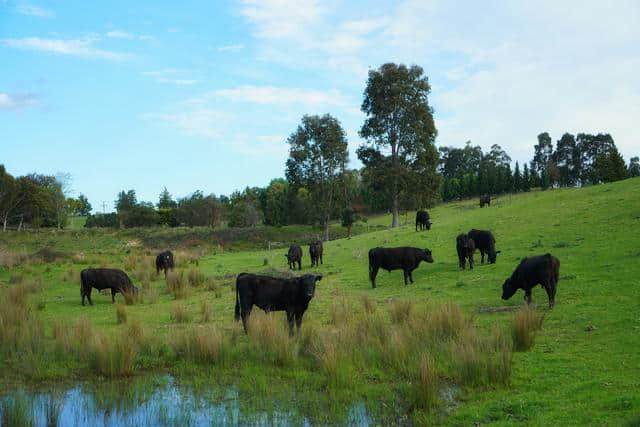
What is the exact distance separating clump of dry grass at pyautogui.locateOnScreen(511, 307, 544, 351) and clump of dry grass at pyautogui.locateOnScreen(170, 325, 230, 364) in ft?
19.0

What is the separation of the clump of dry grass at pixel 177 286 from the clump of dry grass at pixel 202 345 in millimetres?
8870

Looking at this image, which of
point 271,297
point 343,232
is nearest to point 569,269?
point 271,297

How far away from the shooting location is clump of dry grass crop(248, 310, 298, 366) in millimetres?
10672

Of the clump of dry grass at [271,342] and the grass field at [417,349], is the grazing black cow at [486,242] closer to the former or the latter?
the grass field at [417,349]

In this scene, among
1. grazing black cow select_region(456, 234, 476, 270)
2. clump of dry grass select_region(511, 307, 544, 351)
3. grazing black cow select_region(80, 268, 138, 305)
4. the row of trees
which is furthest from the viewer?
the row of trees

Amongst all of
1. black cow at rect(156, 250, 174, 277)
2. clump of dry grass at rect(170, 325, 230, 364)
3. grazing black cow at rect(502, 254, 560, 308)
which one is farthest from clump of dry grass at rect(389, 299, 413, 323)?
black cow at rect(156, 250, 174, 277)

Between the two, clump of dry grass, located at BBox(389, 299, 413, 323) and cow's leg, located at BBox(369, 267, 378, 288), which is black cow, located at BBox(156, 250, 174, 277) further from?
clump of dry grass, located at BBox(389, 299, 413, 323)

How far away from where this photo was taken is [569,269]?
684 inches

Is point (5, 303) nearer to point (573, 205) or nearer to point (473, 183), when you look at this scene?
point (573, 205)

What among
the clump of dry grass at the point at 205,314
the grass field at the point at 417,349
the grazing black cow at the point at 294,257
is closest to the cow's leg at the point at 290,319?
the grass field at the point at 417,349

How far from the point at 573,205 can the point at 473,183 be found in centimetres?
6411

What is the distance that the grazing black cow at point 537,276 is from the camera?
45.3 ft

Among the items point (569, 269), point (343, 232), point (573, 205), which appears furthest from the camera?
point (343, 232)

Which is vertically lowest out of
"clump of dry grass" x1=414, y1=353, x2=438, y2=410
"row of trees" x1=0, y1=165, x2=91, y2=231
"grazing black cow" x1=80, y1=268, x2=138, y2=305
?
"clump of dry grass" x1=414, y1=353, x2=438, y2=410
